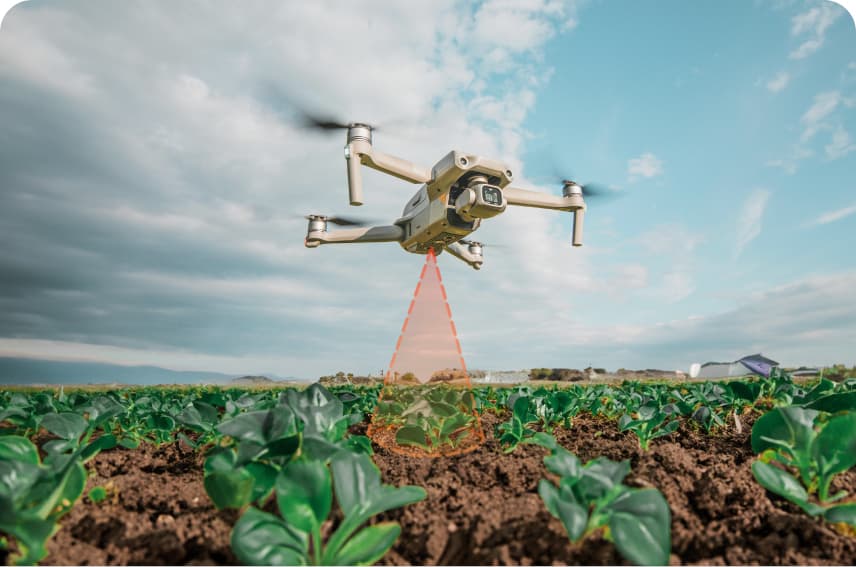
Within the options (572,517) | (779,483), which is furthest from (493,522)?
(779,483)

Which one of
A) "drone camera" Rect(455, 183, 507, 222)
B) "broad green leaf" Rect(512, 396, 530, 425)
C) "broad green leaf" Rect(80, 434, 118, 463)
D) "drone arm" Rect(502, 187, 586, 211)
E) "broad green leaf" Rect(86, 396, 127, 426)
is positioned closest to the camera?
"broad green leaf" Rect(80, 434, 118, 463)

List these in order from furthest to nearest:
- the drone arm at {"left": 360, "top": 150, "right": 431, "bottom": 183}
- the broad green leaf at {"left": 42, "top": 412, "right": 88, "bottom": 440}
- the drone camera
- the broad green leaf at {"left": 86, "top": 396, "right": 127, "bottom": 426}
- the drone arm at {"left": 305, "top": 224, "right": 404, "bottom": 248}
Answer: the drone arm at {"left": 305, "top": 224, "right": 404, "bottom": 248}, the drone arm at {"left": 360, "top": 150, "right": 431, "bottom": 183}, the drone camera, the broad green leaf at {"left": 86, "top": 396, "right": 127, "bottom": 426}, the broad green leaf at {"left": 42, "top": 412, "right": 88, "bottom": 440}

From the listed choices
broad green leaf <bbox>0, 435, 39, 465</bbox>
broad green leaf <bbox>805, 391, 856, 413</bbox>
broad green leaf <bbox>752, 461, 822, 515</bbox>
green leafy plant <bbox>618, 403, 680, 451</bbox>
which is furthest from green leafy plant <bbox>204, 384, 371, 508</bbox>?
broad green leaf <bbox>805, 391, 856, 413</bbox>

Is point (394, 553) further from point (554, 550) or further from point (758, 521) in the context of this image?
point (758, 521)

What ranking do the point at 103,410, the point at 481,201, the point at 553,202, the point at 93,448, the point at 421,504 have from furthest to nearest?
the point at 553,202 → the point at 481,201 → the point at 103,410 → the point at 93,448 → the point at 421,504

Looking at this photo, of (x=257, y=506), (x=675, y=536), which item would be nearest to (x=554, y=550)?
(x=675, y=536)

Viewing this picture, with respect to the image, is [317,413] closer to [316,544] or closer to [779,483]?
[316,544]

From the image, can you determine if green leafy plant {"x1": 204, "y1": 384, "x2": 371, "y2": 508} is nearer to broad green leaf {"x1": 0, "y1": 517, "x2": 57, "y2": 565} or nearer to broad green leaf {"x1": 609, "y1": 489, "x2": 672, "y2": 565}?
broad green leaf {"x1": 0, "y1": 517, "x2": 57, "y2": 565}
